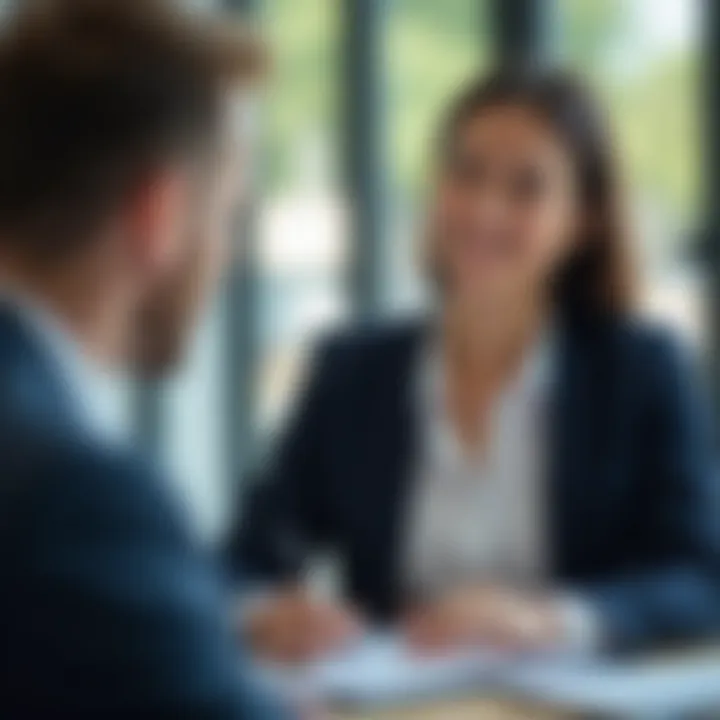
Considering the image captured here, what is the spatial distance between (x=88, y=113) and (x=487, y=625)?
0.92 m

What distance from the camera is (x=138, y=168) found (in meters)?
1.38

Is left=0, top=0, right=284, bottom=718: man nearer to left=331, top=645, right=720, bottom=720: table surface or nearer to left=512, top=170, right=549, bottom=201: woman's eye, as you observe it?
left=331, top=645, right=720, bottom=720: table surface

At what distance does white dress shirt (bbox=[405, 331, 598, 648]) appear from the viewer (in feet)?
7.66

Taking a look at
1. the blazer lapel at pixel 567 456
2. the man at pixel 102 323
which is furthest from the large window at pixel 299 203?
the man at pixel 102 323

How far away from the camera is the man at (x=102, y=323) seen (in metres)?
1.21

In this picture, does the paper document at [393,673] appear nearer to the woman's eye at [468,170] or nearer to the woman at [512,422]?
the woman at [512,422]

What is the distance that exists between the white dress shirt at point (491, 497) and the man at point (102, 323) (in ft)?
3.02

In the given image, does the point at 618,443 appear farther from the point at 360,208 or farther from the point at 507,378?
the point at 360,208

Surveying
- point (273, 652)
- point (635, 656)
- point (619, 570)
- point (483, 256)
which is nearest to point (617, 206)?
point (483, 256)

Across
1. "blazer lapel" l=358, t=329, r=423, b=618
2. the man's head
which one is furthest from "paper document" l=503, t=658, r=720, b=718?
the man's head

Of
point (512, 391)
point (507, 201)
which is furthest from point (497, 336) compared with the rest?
point (507, 201)

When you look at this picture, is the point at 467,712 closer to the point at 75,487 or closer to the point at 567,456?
the point at 567,456

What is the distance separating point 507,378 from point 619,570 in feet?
0.98

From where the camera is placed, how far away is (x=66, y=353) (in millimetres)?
1318
